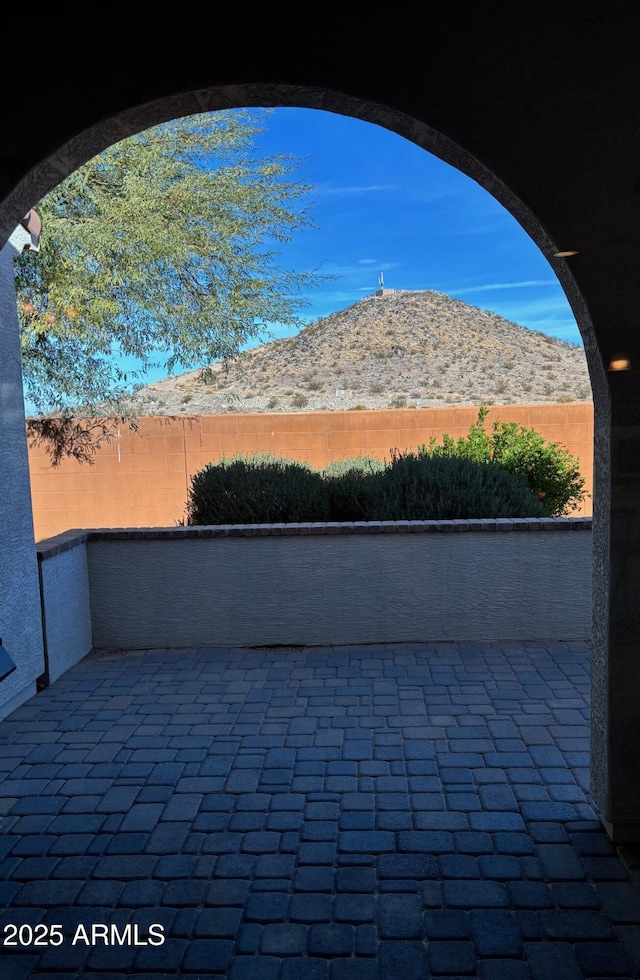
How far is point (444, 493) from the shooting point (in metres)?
6.25

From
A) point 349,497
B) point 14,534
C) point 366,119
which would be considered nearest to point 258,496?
point 349,497

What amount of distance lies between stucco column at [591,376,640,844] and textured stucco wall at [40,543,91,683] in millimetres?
3734

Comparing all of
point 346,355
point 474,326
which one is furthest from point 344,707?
point 474,326

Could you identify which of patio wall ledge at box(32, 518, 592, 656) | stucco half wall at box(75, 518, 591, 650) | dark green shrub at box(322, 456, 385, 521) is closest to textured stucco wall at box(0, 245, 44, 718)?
patio wall ledge at box(32, 518, 592, 656)

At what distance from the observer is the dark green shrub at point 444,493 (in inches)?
243

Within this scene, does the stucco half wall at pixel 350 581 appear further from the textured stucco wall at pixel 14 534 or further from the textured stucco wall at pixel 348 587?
the textured stucco wall at pixel 14 534

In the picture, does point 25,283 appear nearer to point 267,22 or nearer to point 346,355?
point 267,22

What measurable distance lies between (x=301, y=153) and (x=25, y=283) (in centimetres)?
453

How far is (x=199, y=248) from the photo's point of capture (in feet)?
32.7

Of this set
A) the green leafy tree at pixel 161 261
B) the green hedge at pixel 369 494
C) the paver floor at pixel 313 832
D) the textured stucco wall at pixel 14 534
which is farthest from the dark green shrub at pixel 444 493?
the green leafy tree at pixel 161 261

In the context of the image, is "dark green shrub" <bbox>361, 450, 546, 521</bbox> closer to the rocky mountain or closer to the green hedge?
the green hedge

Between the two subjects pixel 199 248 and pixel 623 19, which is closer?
pixel 623 19

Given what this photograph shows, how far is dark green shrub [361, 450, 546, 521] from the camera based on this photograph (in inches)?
243

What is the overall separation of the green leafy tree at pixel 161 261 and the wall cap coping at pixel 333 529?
4.78m
